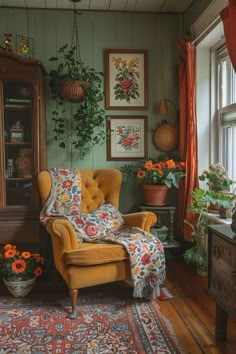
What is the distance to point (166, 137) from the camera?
3270 mm

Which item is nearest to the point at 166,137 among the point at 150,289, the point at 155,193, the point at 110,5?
the point at 155,193

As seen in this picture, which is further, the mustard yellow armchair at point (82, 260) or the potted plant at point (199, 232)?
the potted plant at point (199, 232)

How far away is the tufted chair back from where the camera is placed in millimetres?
2906

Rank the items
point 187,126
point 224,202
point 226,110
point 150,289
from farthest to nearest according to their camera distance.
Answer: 1. point 187,126
2. point 226,110
3. point 224,202
4. point 150,289

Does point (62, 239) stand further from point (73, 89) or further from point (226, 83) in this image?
point (226, 83)

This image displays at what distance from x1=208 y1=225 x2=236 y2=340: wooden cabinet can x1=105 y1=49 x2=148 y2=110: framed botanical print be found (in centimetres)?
183

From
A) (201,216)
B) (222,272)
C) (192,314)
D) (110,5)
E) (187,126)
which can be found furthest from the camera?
(110,5)

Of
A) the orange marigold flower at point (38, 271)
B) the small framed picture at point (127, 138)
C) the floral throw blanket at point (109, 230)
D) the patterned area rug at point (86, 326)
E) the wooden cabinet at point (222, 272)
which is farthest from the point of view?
the small framed picture at point (127, 138)

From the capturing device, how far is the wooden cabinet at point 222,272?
162 centimetres

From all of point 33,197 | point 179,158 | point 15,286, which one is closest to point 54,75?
point 33,197

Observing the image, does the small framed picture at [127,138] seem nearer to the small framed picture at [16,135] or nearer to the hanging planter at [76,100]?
the hanging planter at [76,100]

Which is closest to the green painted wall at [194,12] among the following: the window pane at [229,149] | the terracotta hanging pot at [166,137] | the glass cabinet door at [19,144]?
the terracotta hanging pot at [166,137]

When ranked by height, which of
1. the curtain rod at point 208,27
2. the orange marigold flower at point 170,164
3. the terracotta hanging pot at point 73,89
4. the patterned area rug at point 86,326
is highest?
the curtain rod at point 208,27

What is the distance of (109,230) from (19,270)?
75 cm
